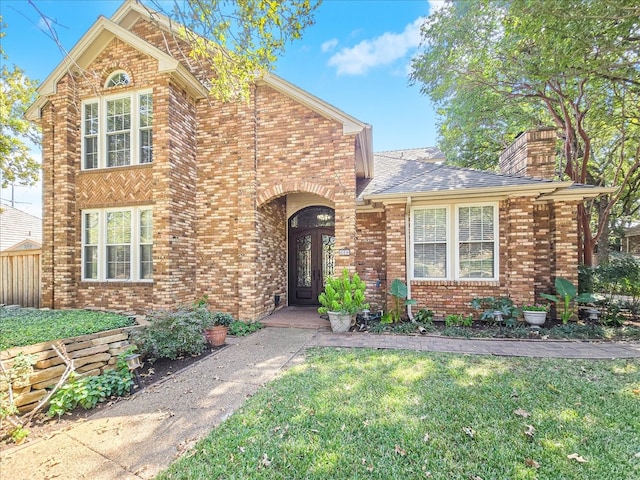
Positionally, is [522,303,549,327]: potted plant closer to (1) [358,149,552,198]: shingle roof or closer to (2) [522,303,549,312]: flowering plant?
(2) [522,303,549,312]: flowering plant

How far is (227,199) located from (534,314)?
8262mm

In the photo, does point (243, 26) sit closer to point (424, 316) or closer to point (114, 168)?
point (114, 168)

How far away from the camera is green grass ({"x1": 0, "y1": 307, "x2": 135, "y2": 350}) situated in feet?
12.8

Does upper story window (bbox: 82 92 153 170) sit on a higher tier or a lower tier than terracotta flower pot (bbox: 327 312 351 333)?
higher

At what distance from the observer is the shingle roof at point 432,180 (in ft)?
22.7

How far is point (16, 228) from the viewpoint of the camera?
1859cm

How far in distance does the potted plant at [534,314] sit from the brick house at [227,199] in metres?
0.30

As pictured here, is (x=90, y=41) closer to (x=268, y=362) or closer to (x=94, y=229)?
(x=94, y=229)

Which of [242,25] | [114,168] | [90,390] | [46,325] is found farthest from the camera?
[114,168]

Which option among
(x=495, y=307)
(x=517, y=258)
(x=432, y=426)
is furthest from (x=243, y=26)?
(x=495, y=307)

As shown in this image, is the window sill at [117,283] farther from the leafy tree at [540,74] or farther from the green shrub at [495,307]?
the leafy tree at [540,74]

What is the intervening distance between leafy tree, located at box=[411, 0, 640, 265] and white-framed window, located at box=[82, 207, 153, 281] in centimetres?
981

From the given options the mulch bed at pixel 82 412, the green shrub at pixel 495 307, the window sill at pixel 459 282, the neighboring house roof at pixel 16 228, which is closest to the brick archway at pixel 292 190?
the window sill at pixel 459 282

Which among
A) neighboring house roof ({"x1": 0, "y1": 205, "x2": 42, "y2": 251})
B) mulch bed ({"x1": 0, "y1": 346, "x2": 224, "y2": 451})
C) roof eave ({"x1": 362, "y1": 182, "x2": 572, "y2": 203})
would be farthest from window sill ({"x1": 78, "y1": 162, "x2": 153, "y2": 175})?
neighboring house roof ({"x1": 0, "y1": 205, "x2": 42, "y2": 251})
